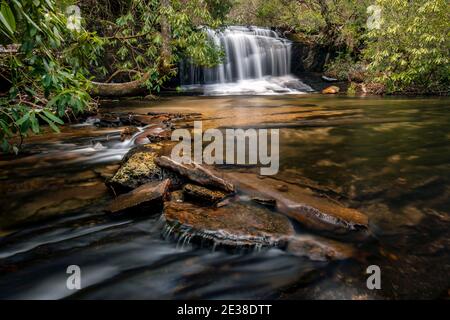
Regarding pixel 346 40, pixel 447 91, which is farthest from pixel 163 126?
pixel 346 40

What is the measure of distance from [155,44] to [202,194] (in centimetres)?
808

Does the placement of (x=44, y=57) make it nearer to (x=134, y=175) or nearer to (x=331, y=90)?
(x=134, y=175)

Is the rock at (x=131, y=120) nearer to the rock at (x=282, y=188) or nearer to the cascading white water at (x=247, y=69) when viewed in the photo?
the rock at (x=282, y=188)

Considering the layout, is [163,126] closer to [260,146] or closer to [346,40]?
[260,146]

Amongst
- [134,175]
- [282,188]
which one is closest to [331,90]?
[282,188]

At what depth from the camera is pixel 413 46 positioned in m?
15.0

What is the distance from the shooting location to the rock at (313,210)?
120 inches

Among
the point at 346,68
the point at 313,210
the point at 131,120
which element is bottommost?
the point at 313,210

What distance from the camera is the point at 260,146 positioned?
6.06 m

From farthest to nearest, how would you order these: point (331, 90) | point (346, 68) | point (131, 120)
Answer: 1. point (346, 68)
2. point (331, 90)
3. point (131, 120)

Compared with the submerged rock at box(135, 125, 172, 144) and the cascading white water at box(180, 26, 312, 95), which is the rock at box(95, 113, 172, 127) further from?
the cascading white water at box(180, 26, 312, 95)

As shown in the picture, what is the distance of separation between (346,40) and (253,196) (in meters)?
19.4

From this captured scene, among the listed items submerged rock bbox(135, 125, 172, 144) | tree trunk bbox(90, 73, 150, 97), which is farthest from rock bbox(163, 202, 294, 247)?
tree trunk bbox(90, 73, 150, 97)
